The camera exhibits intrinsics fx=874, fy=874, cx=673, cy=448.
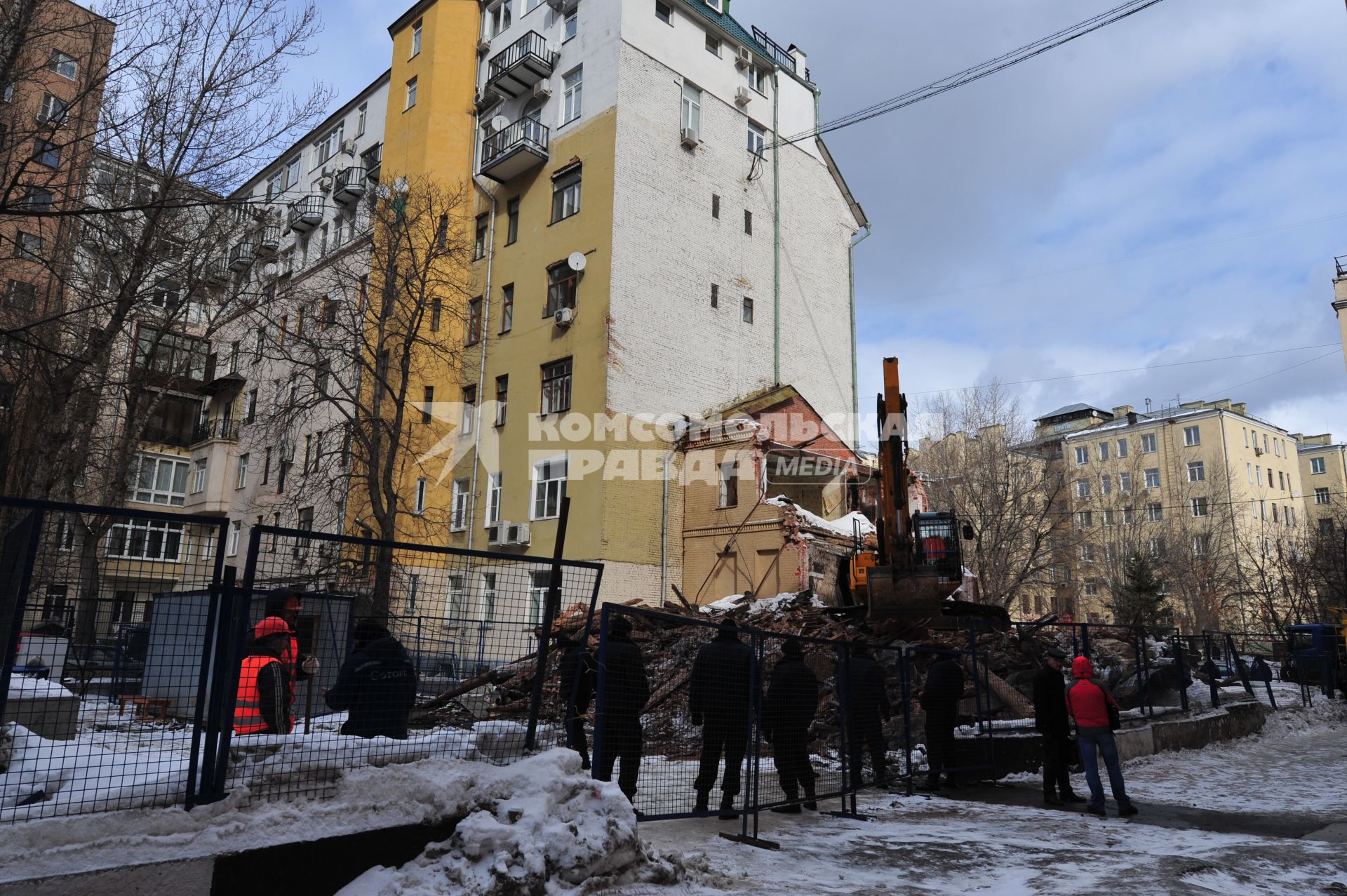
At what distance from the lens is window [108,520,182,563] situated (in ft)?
17.4

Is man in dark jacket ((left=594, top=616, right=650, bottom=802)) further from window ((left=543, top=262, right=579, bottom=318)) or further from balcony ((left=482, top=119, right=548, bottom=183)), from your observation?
balcony ((left=482, top=119, right=548, bottom=183))

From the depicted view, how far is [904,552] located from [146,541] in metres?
15.4

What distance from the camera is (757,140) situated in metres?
34.2

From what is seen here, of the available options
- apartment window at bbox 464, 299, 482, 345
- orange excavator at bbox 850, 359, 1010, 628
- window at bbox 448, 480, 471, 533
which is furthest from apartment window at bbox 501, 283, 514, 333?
orange excavator at bbox 850, 359, 1010, 628

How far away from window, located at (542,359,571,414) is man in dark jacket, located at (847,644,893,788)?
19.5 metres

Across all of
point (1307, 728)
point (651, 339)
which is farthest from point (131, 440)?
point (1307, 728)

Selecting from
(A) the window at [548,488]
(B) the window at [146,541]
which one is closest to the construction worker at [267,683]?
(B) the window at [146,541]

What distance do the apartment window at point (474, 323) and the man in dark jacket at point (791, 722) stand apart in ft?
83.8

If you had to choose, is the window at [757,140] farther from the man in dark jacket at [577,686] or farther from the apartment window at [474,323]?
the man in dark jacket at [577,686]

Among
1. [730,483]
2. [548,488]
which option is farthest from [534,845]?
[548,488]

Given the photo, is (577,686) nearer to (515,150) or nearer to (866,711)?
(866,711)

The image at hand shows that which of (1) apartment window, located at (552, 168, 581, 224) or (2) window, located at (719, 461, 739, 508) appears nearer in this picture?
(2) window, located at (719, 461, 739, 508)

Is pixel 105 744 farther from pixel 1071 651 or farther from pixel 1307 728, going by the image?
pixel 1307 728

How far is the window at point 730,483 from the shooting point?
27266 mm
